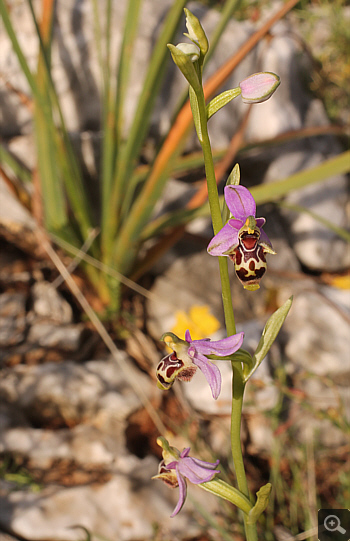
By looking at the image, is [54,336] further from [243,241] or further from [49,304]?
[243,241]

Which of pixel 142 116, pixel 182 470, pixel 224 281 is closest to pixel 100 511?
pixel 182 470

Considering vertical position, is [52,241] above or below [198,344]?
above

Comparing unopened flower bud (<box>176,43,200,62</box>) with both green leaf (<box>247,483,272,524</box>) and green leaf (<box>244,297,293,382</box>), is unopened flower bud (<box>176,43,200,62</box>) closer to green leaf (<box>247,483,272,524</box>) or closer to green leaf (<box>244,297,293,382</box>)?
green leaf (<box>244,297,293,382</box>)

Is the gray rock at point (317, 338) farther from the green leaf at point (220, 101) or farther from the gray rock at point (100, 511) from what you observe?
the green leaf at point (220, 101)

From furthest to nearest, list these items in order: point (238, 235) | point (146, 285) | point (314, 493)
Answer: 1. point (146, 285)
2. point (314, 493)
3. point (238, 235)

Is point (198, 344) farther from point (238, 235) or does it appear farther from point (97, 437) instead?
point (97, 437)

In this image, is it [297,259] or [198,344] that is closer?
[198,344]

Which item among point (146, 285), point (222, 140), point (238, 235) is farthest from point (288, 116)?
point (238, 235)

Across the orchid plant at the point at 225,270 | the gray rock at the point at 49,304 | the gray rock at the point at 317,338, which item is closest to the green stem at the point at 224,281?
the orchid plant at the point at 225,270
